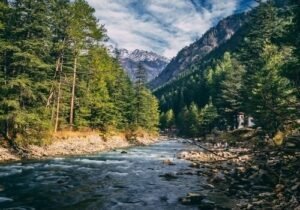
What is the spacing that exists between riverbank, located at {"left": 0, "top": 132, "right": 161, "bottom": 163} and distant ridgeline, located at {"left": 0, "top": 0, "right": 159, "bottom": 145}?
1315 mm

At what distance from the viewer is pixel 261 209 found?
13.4 meters

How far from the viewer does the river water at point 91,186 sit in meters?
17.0

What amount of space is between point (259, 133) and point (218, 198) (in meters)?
28.1

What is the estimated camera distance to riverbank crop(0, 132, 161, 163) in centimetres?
3333

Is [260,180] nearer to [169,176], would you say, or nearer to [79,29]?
[169,176]

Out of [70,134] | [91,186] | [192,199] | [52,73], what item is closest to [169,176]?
[91,186]

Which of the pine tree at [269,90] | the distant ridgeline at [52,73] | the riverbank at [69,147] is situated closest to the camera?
the riverbank at [69,147]

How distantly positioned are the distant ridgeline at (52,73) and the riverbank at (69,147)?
1315mm

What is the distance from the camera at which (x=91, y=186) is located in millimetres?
21672

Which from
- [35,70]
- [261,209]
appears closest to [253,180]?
[261,209]

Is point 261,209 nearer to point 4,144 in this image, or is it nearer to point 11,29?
point 4,144

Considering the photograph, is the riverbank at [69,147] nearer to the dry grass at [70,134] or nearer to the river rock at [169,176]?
the dry grass at [70,134]

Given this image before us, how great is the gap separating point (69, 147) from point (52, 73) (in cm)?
1029

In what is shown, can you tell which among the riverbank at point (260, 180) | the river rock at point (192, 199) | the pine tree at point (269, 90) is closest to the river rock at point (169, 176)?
the riverbank at point (260, 180)
